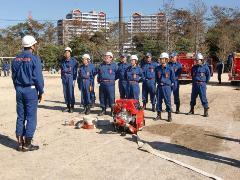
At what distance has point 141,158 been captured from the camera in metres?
7.93

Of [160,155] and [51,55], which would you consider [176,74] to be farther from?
[51,55]

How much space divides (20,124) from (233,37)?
1910 inches

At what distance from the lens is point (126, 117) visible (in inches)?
406

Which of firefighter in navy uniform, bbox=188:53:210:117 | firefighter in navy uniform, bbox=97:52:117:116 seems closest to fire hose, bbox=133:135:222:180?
firefighter in navy uniform, bbox=97:52:117:116

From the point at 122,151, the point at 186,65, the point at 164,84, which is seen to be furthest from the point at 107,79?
the point at 186,65

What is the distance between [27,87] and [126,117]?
2.82 meters

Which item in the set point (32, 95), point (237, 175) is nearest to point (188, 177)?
point (237, 175)

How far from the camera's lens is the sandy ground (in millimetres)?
7027

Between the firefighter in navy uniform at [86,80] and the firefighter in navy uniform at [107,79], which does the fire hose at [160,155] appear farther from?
the firefighter in navy uniform at [86,80]

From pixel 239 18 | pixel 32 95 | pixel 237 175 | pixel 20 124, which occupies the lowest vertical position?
pixel 237 175

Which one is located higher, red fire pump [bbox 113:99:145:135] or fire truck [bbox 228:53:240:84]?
fire truck [bbox 228:53:240:84]

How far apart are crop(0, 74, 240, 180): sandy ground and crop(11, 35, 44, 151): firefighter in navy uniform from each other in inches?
14.0

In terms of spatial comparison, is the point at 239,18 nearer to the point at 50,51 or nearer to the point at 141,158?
the point at 50,51

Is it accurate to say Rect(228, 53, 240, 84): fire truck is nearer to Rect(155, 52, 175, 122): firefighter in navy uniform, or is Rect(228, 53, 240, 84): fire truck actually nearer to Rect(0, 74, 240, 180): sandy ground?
Rect(0, 74, 240, 180): sandy ground
